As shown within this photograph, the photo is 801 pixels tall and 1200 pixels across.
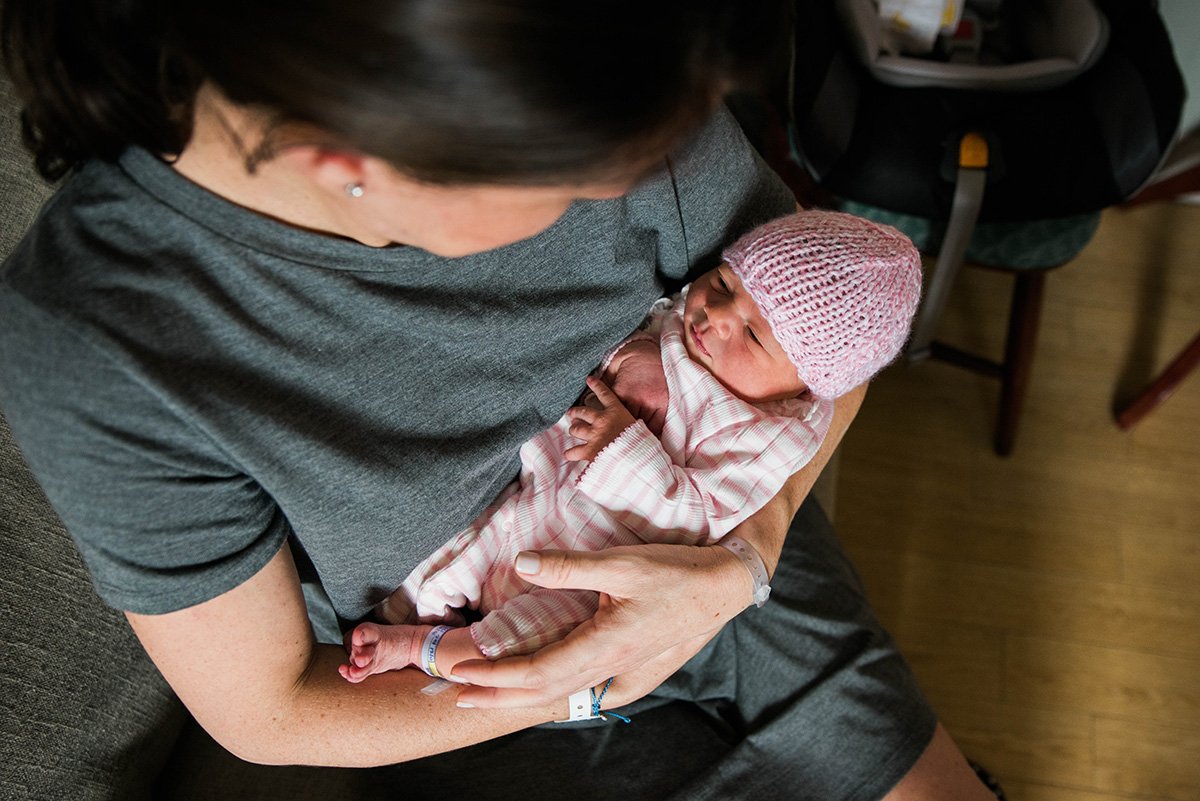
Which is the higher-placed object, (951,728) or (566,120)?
(566,120)

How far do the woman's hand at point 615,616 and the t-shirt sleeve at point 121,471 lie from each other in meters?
0.26

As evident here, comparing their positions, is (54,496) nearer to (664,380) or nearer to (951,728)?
(664,380)

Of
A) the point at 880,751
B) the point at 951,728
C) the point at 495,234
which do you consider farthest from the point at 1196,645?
the point at 495,234

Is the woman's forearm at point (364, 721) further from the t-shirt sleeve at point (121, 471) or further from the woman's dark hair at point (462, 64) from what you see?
the woman's dark hair at point (462, 64)

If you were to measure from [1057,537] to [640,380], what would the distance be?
136cm

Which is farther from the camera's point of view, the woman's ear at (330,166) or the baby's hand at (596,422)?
the baby's hand at (596,422)

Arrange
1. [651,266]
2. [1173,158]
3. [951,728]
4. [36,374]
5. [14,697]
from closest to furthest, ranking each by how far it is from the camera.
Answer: [36,374] < [14,697] < [651,266] < [951,728] < [1173,158]

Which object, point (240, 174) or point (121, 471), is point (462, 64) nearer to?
point (240, 174)

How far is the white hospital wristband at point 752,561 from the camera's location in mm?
1053

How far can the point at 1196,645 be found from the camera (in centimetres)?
192

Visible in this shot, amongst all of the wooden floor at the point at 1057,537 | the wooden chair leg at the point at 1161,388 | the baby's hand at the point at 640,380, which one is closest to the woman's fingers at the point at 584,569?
the baby's hand at the point at 640,380

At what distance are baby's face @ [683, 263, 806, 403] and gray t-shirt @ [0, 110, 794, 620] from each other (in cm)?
15

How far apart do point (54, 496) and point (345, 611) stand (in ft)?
1.17

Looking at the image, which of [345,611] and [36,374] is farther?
[345,611]
